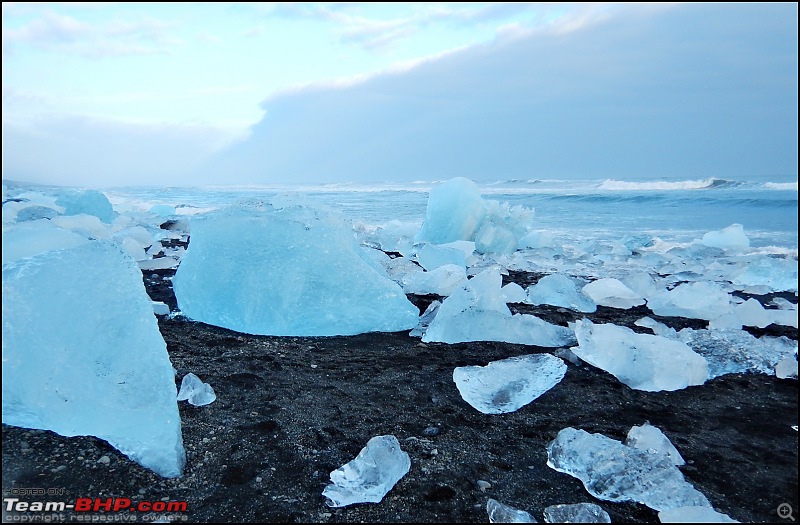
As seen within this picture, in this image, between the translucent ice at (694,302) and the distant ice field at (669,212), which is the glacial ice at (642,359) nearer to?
the translucent ice at (694,302)

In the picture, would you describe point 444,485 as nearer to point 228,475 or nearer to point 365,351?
point 228,475

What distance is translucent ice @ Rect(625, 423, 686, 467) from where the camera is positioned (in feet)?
6.18

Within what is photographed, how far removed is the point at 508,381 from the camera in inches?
97.5

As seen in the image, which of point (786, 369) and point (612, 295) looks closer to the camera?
point (786, 369)

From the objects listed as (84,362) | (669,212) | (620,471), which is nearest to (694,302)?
(620,471)

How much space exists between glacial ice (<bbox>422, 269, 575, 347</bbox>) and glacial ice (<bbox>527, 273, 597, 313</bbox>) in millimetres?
932

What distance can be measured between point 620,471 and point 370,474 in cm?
88

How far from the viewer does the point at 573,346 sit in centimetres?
309

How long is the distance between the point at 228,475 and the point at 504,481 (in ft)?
3.14

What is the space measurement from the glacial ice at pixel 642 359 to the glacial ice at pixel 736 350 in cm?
20

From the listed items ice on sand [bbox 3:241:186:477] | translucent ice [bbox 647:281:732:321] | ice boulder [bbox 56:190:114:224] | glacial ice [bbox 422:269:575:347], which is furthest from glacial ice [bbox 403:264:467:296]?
ice boulder [bbox 56:190:114:224]

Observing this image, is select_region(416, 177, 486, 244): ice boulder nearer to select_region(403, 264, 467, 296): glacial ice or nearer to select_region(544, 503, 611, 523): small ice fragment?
select_region(403, 264, 467, 296): glacial ice

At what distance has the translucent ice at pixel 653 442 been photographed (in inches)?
74.1

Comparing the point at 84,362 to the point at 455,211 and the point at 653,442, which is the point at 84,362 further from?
the point at 455,211
